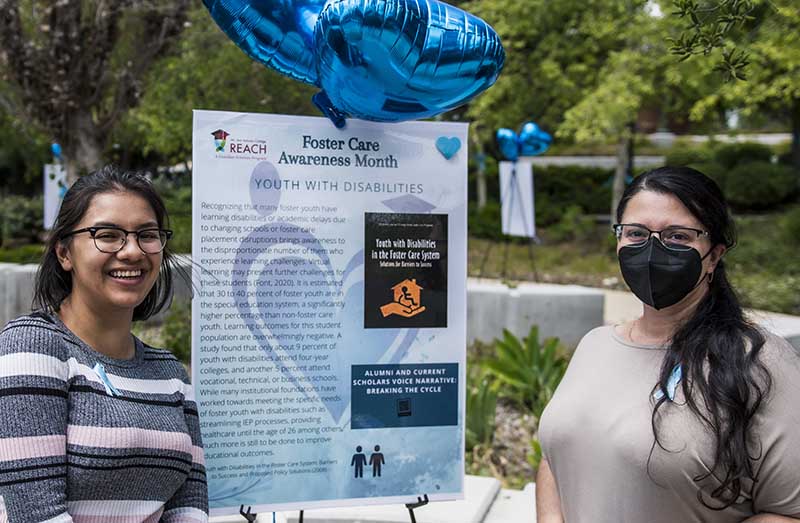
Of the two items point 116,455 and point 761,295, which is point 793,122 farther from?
point 116,455

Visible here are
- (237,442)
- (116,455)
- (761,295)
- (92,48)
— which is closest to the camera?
(116,455)

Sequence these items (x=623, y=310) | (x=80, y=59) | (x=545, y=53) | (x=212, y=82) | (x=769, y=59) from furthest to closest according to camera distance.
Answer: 1. (x=545, y=53)
2. (x=769, y=59)
3. (x=623, y=310)
4. (x=212, y=82)
5. (x=80, y=59)

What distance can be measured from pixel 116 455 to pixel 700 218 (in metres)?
1.54

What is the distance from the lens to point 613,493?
213cm

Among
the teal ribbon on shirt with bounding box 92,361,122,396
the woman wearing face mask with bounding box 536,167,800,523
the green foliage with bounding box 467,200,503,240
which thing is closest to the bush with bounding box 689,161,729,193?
the green foliage with bounding box 467,200,503,240

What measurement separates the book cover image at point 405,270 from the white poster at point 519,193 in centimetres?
769

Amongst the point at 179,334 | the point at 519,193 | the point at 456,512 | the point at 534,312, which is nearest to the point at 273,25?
the point at 456,512

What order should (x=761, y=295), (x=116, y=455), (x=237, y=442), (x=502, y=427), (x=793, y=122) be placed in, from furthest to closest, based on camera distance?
(x=793, y=122) → (x=761, y=295) → (x=502, y=427) → (x=237, y=442) → (x=116, y=455)

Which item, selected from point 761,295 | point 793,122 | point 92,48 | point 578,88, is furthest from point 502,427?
point 793,122

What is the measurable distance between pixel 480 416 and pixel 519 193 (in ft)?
17.7

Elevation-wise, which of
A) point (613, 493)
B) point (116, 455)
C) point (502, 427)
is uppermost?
point (116, 455)

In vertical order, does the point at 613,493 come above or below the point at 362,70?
below

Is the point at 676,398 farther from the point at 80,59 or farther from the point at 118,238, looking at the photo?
the point at 80,59

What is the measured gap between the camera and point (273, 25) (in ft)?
8.46
